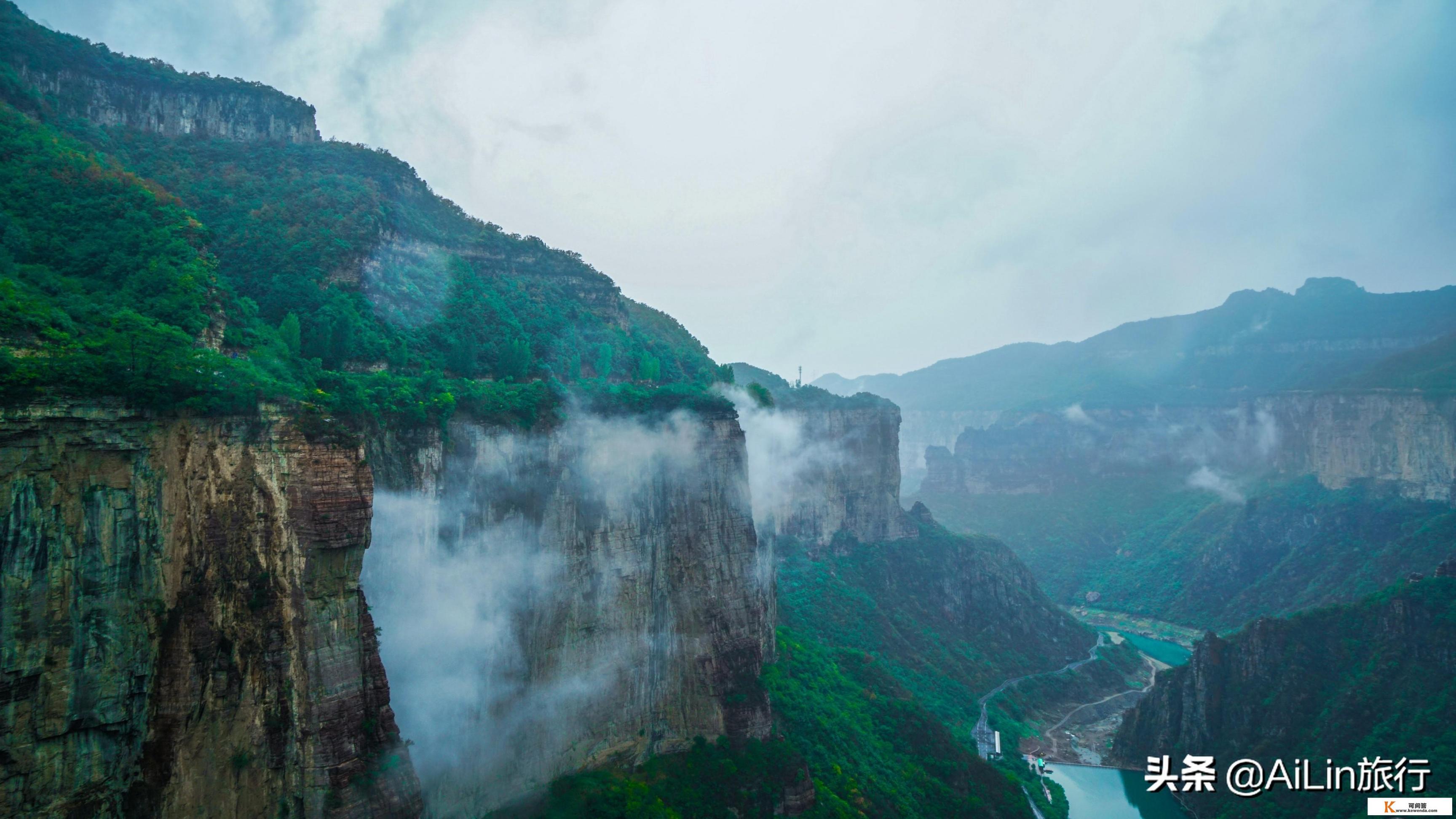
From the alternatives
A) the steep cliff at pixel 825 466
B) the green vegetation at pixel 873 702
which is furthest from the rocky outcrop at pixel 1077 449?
the steep cliff at pixel 825 466

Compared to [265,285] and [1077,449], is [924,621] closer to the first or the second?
[265,285]

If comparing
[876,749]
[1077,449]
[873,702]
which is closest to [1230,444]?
[1077,449]

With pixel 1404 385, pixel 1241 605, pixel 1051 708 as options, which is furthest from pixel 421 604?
pixel 1404 385

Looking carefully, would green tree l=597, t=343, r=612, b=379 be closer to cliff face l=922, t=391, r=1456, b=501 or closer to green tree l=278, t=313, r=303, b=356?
green tree l=278, t=313, r=303, b=356

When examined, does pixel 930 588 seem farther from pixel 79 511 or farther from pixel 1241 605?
pixel 79 511

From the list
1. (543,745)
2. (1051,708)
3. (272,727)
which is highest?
(272,727)

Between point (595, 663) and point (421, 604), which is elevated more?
point (421, 604)

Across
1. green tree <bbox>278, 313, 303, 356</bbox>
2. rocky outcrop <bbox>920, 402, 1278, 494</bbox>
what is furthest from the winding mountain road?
rocky outcrop <bbox>920, 402, 1278, 494</bbox>
